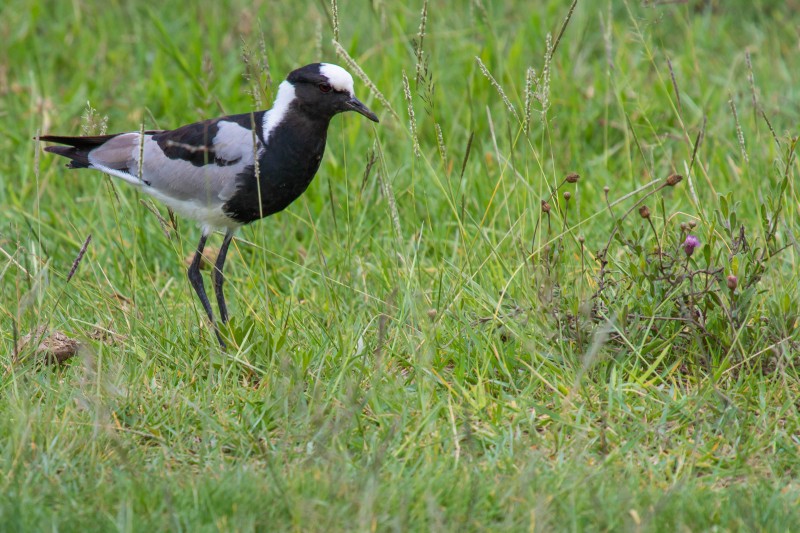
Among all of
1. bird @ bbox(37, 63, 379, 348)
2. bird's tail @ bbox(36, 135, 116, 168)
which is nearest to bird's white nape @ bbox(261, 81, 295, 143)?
bird @ bbox(37, 63, 379, 348)

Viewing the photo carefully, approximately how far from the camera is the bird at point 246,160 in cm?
391

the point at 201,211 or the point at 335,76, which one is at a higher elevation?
the point at 335,76

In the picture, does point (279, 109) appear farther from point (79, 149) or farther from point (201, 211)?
point (79, 149)

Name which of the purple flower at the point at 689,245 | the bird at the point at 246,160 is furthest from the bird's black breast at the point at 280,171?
the purple flower at the point at 689,245

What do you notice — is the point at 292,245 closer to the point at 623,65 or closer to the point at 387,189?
the point at 387,189

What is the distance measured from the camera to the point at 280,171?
3.91m

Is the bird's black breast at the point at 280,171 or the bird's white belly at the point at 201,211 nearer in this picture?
the bird's black breast at the point at 280,171

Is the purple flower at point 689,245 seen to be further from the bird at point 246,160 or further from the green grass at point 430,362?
the bird at point 246,160

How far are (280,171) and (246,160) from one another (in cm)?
14

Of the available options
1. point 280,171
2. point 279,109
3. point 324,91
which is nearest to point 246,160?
point 280,171

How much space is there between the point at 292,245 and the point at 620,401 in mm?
2006

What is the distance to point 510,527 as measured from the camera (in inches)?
103

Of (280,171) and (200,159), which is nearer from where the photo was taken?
(280,171)

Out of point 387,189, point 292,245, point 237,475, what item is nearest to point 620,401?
point 387,189
